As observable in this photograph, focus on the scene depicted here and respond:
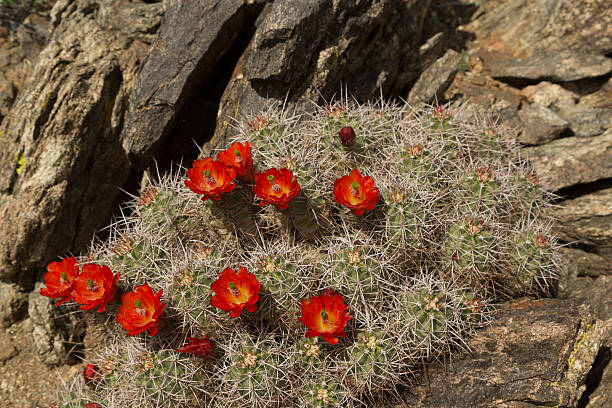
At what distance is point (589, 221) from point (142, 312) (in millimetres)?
4417

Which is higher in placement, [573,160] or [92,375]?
[573,160]

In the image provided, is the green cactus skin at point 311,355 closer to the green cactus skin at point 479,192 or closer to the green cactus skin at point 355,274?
the green cactus skin at point 355,274

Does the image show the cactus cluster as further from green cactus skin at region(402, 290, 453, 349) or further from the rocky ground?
the rocky ground

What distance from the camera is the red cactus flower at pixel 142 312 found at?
318cm

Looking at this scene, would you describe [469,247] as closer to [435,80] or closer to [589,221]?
[589,221]

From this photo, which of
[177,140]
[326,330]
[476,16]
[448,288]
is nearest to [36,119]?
[177,140]

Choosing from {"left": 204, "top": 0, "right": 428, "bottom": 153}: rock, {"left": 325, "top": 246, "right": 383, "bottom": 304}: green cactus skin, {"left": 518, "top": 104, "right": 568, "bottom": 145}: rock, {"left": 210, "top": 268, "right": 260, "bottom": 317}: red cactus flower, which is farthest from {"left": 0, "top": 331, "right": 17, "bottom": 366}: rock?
{"left": 518, "top": 104, "right": 568, "bottom": 145}: rock

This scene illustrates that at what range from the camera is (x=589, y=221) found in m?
4.83

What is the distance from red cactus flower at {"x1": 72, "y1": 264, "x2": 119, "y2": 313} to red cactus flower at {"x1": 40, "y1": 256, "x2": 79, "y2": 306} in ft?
0.59

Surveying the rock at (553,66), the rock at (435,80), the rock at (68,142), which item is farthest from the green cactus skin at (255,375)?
the rock at (553,66)

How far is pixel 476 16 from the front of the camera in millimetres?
7266

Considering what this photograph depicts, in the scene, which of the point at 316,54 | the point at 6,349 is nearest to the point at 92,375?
the point at 6,349

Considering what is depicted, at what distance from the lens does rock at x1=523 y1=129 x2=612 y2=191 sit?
194 inches

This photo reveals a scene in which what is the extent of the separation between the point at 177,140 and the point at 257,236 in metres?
2.02
